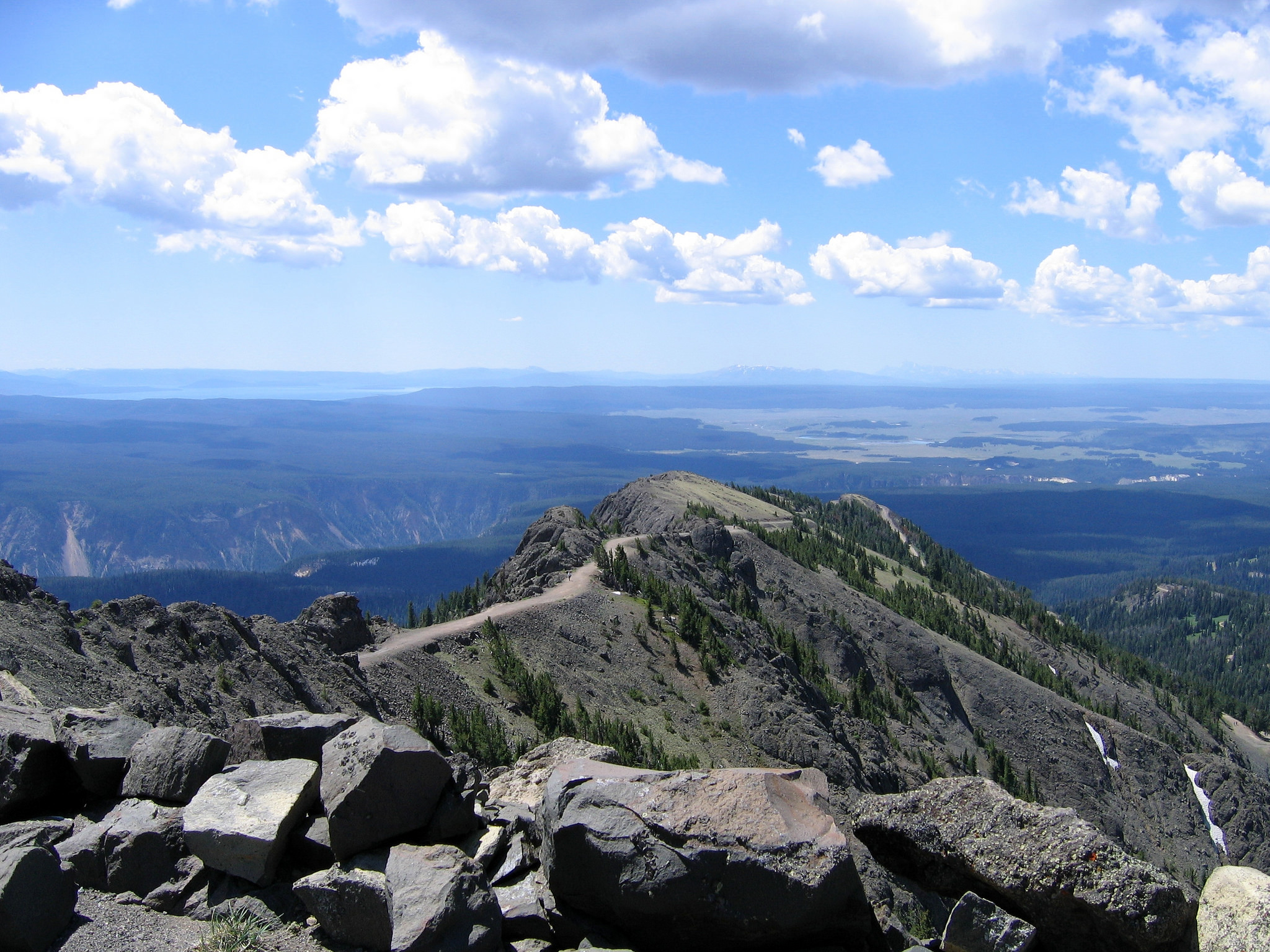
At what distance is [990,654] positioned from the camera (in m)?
118

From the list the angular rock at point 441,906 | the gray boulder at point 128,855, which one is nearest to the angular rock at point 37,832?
the gray boulder at point 128,855

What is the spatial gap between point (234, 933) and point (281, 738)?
12.7 feet

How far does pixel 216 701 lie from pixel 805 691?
155 ft

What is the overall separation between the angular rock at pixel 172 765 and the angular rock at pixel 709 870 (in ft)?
20.7

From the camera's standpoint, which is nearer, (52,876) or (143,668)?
(52,876)

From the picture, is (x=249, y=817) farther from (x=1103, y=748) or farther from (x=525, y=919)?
(x=1103, y=748)

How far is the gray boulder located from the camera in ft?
41.4

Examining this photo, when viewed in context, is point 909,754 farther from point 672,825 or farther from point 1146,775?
point 672,825

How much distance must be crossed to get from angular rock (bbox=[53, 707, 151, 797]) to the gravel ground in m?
2.61

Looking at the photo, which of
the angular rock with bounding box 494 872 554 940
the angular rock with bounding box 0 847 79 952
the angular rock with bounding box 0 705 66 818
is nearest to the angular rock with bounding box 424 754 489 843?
the angular rock with bounding box 494 872 554 940

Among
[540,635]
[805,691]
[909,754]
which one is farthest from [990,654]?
[540,635]

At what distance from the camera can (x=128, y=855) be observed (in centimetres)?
1270

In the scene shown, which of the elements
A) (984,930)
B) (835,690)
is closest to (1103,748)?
(835,690)

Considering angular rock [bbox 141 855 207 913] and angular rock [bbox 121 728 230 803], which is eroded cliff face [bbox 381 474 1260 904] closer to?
angular rock [bbox 121 728 230 803]
